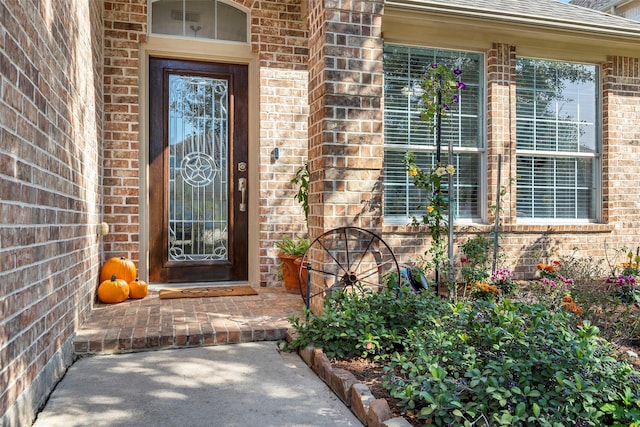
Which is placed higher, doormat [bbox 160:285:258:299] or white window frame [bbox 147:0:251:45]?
white window frame [bbox 147:0:251:45]

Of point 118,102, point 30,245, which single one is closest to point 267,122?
point 118,102

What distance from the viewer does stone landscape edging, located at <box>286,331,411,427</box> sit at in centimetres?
197

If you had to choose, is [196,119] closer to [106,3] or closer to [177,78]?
[177,78]

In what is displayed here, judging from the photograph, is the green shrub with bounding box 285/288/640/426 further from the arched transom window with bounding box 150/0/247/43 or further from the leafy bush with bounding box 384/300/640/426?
the arched transom window with bounding box 150/0/247/43

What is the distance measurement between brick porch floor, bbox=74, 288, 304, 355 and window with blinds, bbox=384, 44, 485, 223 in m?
1.77

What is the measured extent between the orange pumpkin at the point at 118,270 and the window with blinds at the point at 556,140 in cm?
404

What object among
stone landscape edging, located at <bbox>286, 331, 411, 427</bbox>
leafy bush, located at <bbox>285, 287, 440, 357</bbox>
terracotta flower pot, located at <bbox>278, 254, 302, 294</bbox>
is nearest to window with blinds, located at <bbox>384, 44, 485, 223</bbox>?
terracotta flower pot, located at <bbox>278, 254, 302, 294</bbox>

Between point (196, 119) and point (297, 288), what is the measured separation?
74.4 inches

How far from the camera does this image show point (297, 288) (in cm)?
466

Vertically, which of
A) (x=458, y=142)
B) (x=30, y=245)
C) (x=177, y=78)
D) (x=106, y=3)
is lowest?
(x=30, y=245)

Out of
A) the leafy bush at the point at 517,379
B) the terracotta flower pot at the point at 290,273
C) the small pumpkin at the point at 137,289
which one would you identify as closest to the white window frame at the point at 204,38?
the terracotta flower pot at the point at 290,273

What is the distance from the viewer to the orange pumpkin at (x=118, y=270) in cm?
436

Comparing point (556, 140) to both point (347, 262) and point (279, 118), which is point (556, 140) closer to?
point (279, 118)

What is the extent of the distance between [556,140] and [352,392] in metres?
4.58
